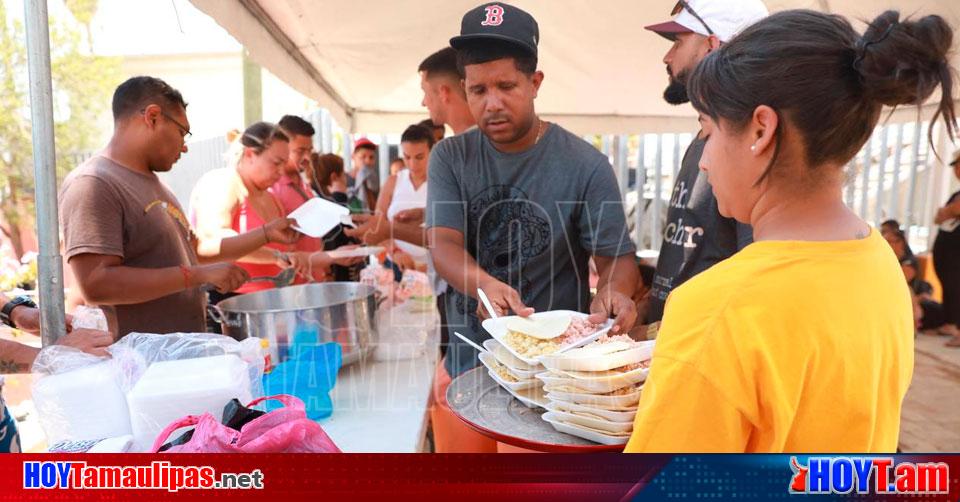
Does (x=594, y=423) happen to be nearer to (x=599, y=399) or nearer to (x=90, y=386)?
(x=599, y=399)

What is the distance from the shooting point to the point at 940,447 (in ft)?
10.3

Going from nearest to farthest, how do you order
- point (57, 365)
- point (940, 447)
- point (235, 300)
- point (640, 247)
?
point (57, 365) → point (235, 300) → point (940, 447) → point (640, 247)

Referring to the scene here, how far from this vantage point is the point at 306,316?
1.74 metres

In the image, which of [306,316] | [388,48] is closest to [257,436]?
[306,316]

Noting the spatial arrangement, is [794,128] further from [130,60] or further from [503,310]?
[130,60]

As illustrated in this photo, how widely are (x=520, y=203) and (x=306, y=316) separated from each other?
0.75 meters

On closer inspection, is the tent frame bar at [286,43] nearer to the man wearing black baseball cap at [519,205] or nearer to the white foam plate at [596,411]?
the man wearing black baseball cap at [519,205]

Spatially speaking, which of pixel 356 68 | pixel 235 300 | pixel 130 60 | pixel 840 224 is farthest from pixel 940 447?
pixel 130 60

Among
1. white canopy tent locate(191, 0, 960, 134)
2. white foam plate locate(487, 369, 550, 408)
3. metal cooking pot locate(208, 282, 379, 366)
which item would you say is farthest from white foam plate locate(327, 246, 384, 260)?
white foam plate locate(487, 369, 550, 408)

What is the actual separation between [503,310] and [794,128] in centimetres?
89

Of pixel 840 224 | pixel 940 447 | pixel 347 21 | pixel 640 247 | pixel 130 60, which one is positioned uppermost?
pixel 130 60

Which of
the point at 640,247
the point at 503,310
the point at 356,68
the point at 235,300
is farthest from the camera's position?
the point at 640,247

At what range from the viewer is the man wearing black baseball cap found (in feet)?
5.31

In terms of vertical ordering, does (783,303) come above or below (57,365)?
above
